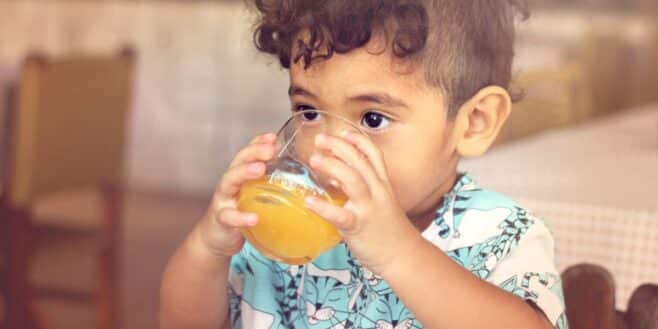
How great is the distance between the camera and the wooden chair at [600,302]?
103 centimetres

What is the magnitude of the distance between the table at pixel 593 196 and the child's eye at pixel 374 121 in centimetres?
62

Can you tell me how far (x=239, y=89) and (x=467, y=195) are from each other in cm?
391

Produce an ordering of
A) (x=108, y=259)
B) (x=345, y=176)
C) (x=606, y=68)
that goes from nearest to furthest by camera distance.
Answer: (x=345, y=176), (x=108, y=259), (x=606, y=68)

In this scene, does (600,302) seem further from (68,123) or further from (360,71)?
(68,123)

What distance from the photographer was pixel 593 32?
4.09 m

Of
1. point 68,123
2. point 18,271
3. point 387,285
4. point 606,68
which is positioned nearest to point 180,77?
point 606,68

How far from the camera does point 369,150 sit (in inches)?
34.9

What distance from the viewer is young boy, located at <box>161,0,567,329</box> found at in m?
0.91

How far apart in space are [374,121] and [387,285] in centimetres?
18

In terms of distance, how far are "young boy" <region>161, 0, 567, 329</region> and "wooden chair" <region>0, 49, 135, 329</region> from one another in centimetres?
172

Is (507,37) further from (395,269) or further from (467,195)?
(395,269)

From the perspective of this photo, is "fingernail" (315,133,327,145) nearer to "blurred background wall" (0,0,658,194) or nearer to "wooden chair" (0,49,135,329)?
"wooden chair" (0,49,135,329)

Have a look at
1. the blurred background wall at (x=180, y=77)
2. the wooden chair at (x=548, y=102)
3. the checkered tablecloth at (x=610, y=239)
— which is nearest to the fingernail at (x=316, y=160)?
the checkered tablecloth at (x=610, y=239)

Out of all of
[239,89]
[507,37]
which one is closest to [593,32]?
[239,89]
